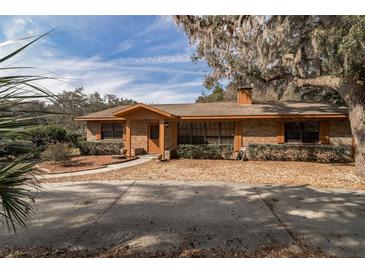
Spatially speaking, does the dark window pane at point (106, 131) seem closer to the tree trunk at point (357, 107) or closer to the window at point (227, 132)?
the window at point (227, 132)

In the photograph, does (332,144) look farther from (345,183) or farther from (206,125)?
(206,125)

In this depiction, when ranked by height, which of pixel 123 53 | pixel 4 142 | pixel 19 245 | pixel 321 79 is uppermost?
pixel 123 53

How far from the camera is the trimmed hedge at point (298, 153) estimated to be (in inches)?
485

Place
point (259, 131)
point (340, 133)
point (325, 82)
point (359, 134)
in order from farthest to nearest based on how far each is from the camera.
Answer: point (259, 131) → point (340, 133) → point (325, 82) → point (359, 134)

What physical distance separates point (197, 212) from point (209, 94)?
35474mm

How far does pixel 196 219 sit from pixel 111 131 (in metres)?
13.4

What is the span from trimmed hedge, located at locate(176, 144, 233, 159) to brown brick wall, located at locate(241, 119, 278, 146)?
4.27 ft

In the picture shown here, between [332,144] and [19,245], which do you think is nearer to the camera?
[19,245]

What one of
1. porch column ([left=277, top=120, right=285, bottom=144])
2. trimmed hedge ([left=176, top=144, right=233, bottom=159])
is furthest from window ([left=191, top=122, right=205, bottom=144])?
porch column ([left=277, top=120, right=285, bottom=144])

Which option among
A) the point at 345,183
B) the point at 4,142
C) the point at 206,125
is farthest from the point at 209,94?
the point at 4,142

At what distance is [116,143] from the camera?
15.5 meters

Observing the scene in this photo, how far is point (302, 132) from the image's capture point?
13.6m

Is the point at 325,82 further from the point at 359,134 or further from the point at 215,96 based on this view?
the point at 215,96

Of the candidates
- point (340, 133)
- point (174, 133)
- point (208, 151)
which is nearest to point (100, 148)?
point (174, 133)
